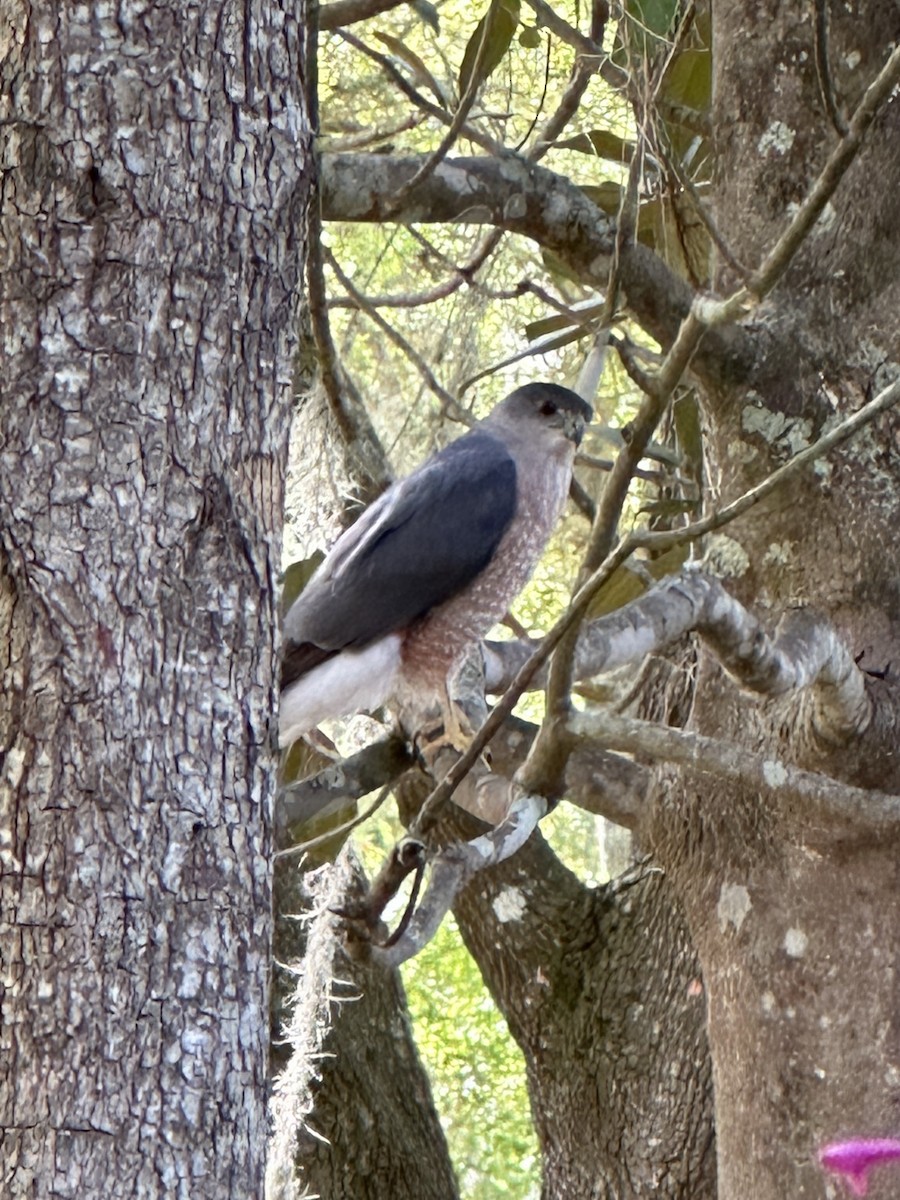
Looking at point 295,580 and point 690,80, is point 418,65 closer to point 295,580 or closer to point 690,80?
point 690,80

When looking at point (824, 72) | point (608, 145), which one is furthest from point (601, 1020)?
point (824, 72)

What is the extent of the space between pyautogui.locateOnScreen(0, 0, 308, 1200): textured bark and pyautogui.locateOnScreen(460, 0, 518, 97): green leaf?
3.06 ft

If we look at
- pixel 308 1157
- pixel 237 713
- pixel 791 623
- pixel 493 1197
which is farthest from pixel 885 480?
pixel 493 1197

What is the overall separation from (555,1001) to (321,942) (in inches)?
36.0

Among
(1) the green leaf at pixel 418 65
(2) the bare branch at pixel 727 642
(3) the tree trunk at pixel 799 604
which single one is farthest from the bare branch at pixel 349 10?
(2) the bare branch at pixel 727 642

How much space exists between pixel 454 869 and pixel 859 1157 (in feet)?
3.20

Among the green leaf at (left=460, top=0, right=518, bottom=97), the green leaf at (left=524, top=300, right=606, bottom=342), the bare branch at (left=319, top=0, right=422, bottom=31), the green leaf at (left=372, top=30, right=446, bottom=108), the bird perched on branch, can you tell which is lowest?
the bird perched on branch

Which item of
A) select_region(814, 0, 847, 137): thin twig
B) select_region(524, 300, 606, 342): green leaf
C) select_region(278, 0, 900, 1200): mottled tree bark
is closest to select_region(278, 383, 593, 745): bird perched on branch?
select_region(524, 300, 606, 342): green leaf

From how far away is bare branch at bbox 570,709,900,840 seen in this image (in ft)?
7.57

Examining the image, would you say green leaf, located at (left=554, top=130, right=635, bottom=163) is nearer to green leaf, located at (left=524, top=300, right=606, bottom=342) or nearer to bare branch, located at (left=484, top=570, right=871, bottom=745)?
green leaf, located at (left=524, top=300, right=606, bottom=342)

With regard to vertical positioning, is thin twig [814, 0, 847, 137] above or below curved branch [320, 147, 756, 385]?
below

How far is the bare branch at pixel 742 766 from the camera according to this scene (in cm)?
231

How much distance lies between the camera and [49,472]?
1.62 meters

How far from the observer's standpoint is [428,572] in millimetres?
3301
